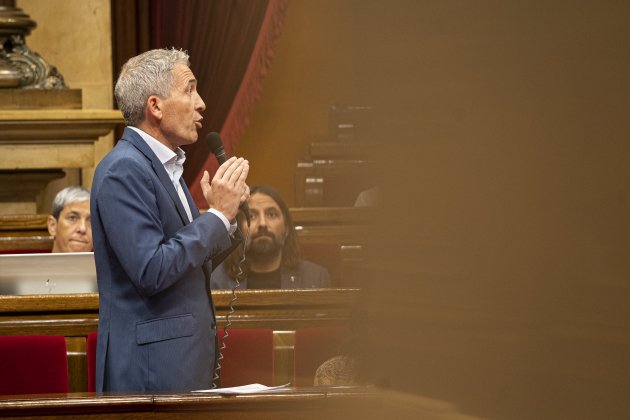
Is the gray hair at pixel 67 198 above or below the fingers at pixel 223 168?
below

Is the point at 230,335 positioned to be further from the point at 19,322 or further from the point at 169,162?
the point at 169,162

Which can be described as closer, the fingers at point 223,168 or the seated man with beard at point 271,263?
the fingers at point 223,168

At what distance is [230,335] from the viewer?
3039mm

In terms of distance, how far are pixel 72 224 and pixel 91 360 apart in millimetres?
1431

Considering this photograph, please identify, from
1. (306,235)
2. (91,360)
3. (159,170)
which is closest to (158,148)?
(159,170)

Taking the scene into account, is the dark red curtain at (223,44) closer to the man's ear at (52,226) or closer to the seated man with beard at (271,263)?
the man's ear at (52,226)

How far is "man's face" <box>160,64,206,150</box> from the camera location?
2400mm

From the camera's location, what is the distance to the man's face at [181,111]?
2400mm

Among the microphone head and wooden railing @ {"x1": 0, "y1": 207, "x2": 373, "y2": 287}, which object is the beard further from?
the microphone head

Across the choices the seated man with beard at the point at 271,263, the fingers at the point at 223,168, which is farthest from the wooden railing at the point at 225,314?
the seated man with beard at the point at 271,263

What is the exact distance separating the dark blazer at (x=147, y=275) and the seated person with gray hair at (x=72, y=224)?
2051 mm

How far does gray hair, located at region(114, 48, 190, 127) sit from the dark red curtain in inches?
202

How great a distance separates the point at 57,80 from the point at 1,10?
49 cm

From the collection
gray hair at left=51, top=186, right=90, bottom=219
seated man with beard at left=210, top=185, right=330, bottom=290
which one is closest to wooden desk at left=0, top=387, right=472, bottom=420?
seated man with beard at left=210, top=185, right=330, bottom=290
